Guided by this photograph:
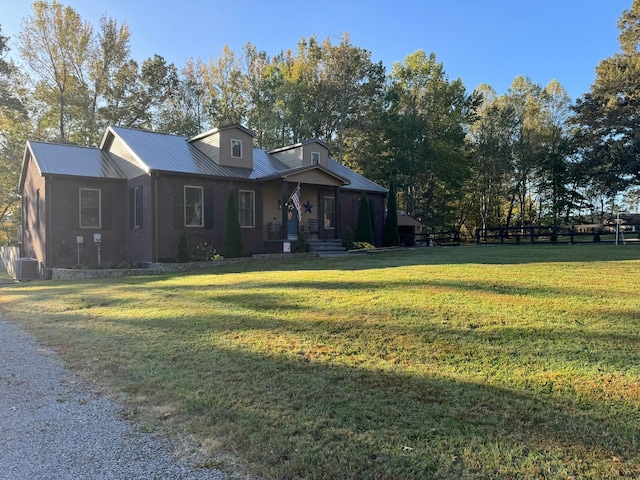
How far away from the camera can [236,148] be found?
1823 cm

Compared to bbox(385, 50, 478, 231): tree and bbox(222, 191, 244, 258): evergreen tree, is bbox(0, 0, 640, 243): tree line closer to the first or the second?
bbox(385, 50, 478, 231): tree

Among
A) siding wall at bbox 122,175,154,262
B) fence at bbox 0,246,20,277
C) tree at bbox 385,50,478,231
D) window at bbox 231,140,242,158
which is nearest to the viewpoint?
siding wall at bbox 122,175,154,262

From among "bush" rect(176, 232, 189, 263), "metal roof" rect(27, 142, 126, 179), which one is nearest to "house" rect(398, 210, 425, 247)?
"bush" rect(176, 232, 189, 263)

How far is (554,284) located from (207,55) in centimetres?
3423

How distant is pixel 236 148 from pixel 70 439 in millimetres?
Answer: 16232

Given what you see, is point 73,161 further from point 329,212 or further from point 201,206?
point 329,212

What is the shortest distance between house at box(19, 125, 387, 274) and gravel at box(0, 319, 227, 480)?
11958 mm

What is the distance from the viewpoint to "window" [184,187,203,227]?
53.3ft

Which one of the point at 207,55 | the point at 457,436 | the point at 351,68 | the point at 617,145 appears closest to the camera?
the point at 457,436

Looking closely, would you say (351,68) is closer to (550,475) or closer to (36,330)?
(36,330)

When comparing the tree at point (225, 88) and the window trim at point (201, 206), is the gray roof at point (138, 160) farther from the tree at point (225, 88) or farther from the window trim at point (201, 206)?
the tree at point (225, 88)

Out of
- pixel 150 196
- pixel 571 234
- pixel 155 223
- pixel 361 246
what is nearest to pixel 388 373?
pixel 155 223

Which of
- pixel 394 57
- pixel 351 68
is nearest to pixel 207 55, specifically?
pixel 351 68

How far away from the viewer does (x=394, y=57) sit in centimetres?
3734
